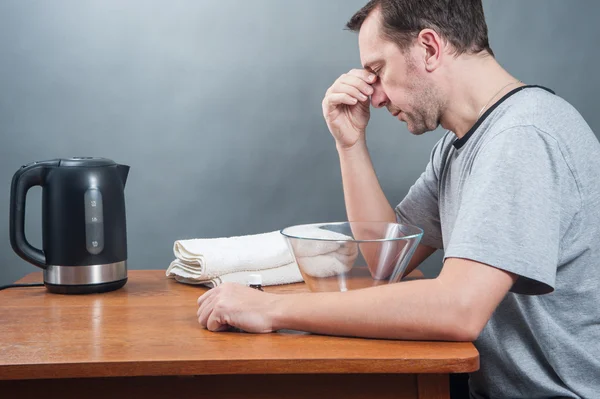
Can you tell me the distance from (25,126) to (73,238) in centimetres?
68

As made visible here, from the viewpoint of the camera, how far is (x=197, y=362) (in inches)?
38.4

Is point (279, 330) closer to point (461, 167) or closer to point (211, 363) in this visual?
point (211, 363)

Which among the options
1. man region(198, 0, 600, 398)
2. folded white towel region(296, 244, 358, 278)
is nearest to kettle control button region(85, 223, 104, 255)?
man region(198, 0, 600, 398)

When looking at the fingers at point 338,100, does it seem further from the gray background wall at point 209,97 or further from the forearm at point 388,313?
the forearm at point 388,313

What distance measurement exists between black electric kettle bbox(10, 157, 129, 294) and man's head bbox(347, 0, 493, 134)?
24.7 inches

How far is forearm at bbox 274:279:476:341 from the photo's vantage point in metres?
1.02

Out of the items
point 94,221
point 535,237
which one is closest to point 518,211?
point 535,237

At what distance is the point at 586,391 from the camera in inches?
45.9

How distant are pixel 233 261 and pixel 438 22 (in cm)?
66

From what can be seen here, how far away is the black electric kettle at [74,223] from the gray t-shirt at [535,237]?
719mm

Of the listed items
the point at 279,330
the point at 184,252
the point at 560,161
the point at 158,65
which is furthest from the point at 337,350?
the point at 158,65

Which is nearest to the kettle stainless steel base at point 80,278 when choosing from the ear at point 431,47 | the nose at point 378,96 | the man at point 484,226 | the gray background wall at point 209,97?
the man at point 484,226

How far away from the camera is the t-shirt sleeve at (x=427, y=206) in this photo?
158 centimetres

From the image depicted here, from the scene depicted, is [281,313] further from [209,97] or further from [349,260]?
[209,97]
